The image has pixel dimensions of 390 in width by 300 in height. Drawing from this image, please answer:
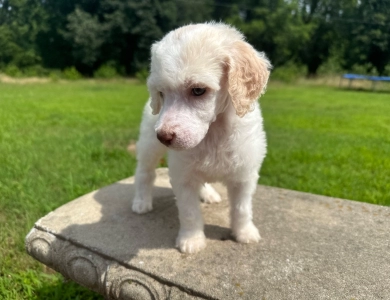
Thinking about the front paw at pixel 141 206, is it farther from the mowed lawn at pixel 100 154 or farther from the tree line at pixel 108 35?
the tree line at pixel 108 35

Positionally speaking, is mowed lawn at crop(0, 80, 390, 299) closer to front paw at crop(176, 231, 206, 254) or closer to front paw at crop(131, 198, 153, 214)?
front paw at crop(131, 198, 153, 214)

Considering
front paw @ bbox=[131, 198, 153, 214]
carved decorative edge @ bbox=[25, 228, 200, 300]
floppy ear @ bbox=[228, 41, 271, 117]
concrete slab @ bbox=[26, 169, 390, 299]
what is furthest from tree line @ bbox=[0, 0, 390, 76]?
carved decorative edge @ bbox=[25, 228, 200, 300]

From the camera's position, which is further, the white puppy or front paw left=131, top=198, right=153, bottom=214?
front paw left=131, top=198, right=153, bottom=214

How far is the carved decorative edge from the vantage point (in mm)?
1832

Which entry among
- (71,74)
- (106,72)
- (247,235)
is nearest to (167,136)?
(247,235)

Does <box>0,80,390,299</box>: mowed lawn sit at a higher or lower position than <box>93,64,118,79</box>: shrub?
lower

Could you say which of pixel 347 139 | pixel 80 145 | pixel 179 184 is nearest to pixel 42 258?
pixel 179 184

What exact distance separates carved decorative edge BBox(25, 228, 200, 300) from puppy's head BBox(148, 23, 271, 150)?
2.53 ft

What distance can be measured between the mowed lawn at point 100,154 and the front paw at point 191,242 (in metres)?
0.78

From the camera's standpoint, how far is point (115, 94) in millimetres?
9859

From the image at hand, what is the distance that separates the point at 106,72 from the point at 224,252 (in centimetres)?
861

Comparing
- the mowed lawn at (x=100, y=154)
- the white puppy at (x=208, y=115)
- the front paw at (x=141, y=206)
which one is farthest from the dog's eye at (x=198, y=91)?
the mowed lawn at (x=100, y=154)

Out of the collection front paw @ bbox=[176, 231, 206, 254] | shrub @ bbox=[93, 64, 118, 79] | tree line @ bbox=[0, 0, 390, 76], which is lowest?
front paw @ bbox=[176, 231, 206, 254]

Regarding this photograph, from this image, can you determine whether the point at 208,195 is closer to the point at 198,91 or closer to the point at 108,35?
the point at 198,91
